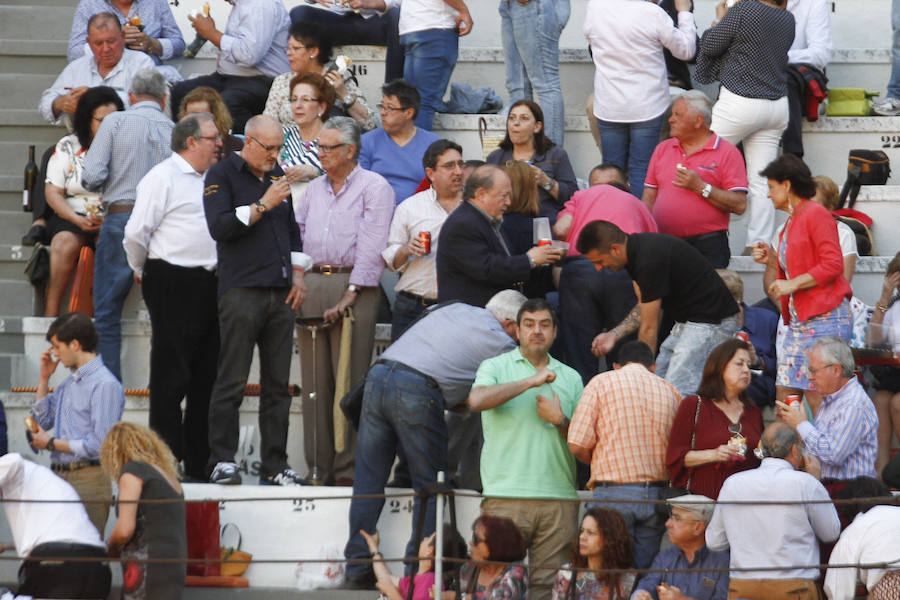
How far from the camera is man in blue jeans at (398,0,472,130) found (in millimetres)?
9156

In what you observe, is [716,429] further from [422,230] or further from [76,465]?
[76,465]

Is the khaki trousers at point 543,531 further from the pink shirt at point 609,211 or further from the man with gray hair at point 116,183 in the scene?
the man with gray hair at point 116,183

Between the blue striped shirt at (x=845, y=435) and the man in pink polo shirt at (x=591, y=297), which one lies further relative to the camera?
the man in pink polo shirt at (x=591, y=297)

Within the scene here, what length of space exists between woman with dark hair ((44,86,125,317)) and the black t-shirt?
3197 mm

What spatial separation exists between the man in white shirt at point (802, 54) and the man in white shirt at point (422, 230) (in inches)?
93.1

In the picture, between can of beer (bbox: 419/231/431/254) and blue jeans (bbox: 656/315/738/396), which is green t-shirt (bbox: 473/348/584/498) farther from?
can of beer (bbox: 419/231/431/254)

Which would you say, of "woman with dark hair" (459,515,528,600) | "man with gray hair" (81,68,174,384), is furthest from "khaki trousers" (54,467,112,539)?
"woman with dark hair" (459,515,528,600)

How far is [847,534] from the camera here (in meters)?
5.77

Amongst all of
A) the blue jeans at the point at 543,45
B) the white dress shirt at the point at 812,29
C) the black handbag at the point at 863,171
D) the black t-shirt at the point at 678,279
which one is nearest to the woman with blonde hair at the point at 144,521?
the black t-shirt at the point at 678,279

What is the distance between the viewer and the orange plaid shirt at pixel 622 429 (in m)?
6.35

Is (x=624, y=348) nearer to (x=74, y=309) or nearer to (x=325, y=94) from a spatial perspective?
Result: (x=325, y=94)

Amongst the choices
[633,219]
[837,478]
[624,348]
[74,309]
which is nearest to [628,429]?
[624,348]

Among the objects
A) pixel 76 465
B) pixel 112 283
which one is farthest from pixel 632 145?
pixel 76 465

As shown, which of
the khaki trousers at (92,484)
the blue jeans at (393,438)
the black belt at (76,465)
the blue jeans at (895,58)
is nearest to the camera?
the blue jeans at (393,438)
